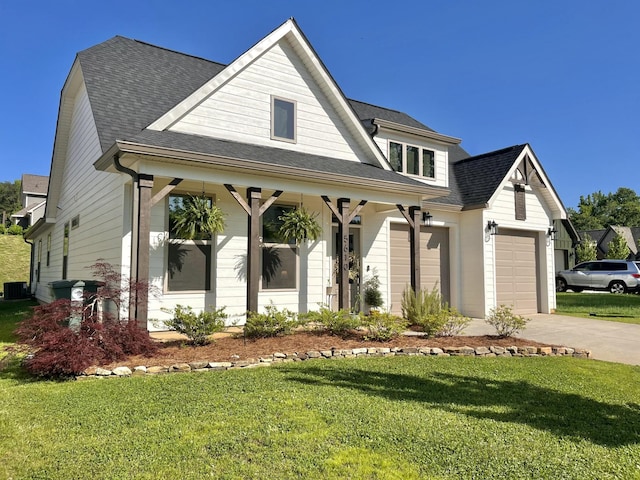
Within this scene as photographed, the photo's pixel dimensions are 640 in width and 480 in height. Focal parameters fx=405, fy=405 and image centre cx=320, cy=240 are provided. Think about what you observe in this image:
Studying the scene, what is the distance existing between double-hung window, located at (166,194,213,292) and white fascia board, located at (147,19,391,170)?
1667 mm

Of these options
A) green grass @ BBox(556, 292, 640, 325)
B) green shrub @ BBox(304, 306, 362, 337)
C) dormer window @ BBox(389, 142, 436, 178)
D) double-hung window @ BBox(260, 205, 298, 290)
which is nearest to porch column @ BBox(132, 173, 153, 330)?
green shrub @ BBox(304, 306, 362, 337)

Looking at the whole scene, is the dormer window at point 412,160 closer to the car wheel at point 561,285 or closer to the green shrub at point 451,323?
the green shrub at point 451,323

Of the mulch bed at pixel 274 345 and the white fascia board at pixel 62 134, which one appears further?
the white fascia board at pixel 62 134

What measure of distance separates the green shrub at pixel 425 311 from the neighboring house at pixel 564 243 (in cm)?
2059

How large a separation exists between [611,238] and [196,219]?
4879 centimetres

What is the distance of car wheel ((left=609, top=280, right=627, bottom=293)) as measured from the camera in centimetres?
2205

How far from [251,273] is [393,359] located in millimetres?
3037

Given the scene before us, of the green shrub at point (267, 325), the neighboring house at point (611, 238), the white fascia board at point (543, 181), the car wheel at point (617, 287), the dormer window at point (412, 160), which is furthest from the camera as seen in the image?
the neighboring house at point (611, 238)

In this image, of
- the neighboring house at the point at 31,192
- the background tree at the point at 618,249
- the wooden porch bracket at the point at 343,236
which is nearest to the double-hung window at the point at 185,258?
the wooden porch bracket at the point at 343,236

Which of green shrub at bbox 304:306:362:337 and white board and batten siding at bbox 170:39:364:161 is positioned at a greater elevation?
white board and batten siding at bbox 170:39:364:161

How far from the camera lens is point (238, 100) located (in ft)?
30.4

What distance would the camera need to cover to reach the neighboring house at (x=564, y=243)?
26592mm

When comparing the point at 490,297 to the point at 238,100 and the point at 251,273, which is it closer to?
the point at 251,273

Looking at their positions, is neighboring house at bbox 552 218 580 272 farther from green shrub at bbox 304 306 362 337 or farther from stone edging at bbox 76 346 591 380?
green shrub at bbox 304 306 362 337
